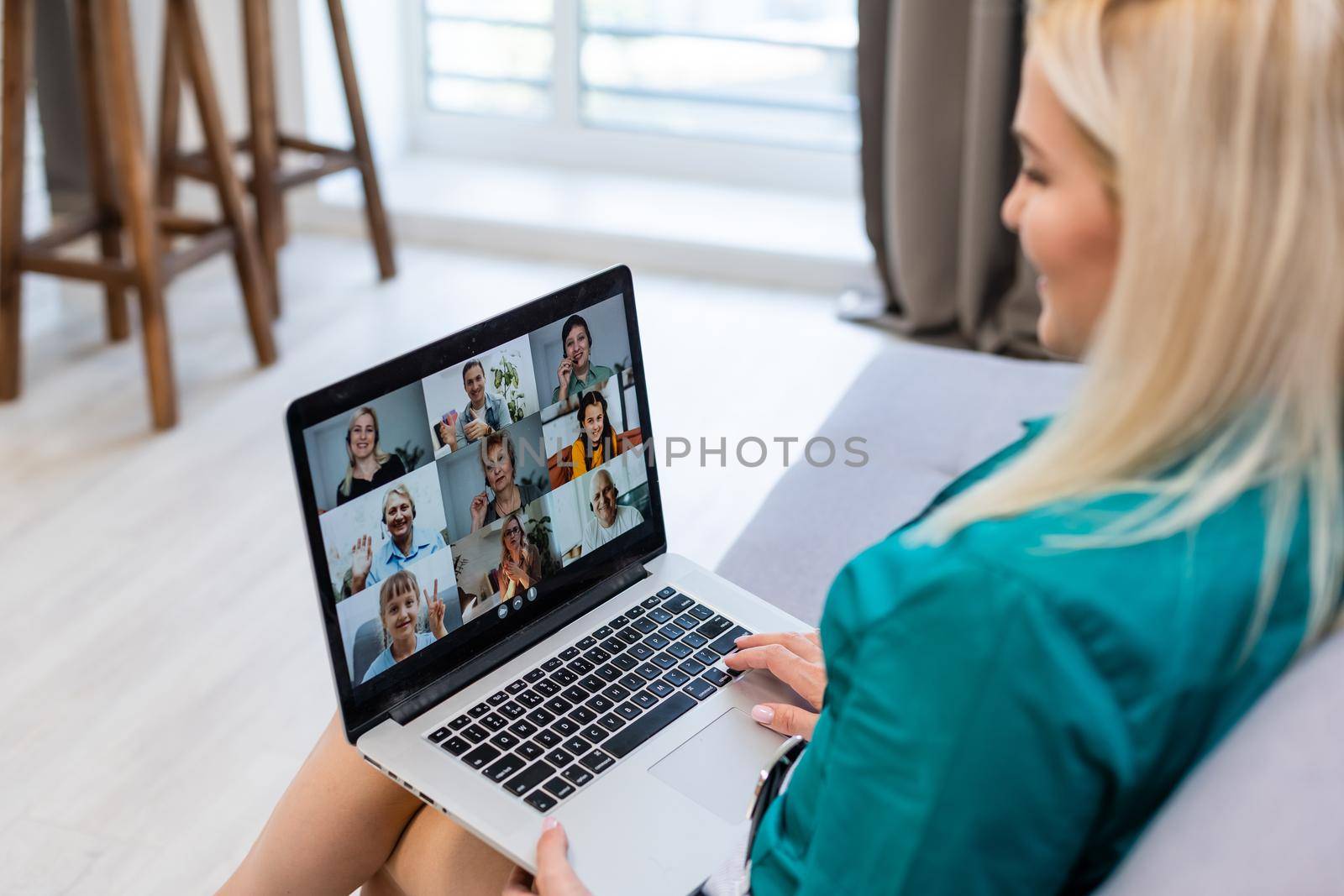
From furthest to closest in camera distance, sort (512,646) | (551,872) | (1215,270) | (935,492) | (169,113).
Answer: (169,113), (935,492), (512,646), (551,872), (1215,270)

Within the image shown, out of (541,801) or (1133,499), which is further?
(541,801)

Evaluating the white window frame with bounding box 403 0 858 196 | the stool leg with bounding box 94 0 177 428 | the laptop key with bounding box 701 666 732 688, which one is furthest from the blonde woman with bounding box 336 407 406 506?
the white window frame with bounding box 403 0 858 196

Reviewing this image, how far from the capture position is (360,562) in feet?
3.19

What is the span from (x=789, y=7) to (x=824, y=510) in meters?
2.45

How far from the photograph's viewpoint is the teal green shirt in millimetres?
646

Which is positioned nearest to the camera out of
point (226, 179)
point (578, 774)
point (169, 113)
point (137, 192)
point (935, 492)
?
point (578, 774)

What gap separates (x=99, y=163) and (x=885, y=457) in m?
1.96

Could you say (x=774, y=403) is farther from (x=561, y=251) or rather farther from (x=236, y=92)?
(x=236, y=92)

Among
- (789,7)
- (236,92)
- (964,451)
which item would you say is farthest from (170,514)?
(789,7)

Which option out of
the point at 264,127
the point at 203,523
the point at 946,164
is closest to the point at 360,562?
the point at 203,523

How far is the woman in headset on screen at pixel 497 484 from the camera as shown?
106cm

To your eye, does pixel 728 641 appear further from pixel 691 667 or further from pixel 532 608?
pixel 532 608

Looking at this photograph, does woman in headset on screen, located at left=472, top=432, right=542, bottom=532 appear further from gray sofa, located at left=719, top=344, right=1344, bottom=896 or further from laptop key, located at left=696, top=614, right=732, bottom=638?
gray sofa, located at left=719, top=344, right=1344, bottom=896

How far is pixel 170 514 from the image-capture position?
2.31 meters
